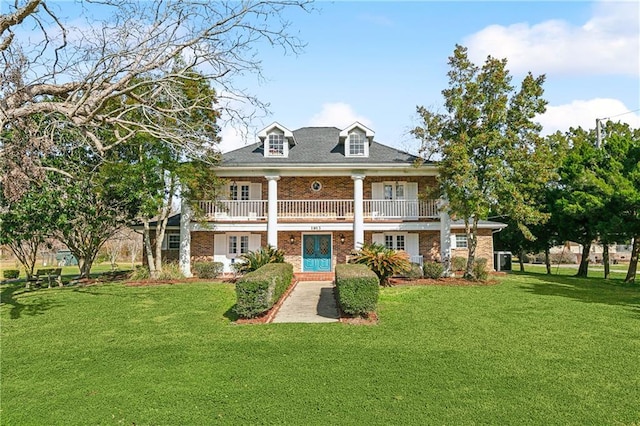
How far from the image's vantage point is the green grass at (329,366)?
18.2ft

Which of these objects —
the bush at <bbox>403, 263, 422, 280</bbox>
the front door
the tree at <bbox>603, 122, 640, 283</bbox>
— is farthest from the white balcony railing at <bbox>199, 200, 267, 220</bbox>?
the tree at <bbox>603, 122, 640, 283</bbox>

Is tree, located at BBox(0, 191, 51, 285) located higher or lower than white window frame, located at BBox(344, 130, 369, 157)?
lower

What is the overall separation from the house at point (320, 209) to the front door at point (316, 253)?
0.17ft

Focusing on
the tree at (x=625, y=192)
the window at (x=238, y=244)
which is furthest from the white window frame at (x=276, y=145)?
the tree at (x=625, y=192)

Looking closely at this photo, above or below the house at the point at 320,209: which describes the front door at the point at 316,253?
below

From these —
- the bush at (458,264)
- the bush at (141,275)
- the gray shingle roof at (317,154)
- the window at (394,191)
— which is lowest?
the bush at (141,275)

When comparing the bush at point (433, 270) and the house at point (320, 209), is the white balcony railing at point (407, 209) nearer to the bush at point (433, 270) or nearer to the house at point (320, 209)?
the house at point (320, 209)

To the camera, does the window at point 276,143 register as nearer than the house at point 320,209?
No

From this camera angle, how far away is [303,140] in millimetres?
24391

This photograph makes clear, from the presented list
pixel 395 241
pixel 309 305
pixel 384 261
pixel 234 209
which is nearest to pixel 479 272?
pixel 395 241

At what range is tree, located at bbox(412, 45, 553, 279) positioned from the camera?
16.8 metres

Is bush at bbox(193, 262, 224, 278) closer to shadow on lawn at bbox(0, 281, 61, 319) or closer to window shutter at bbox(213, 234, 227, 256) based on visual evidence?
window shutter at bbox(213, 234, 227, 256)

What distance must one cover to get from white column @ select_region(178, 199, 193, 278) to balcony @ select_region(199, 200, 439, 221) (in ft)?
2.71

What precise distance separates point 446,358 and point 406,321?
278 centimetres
